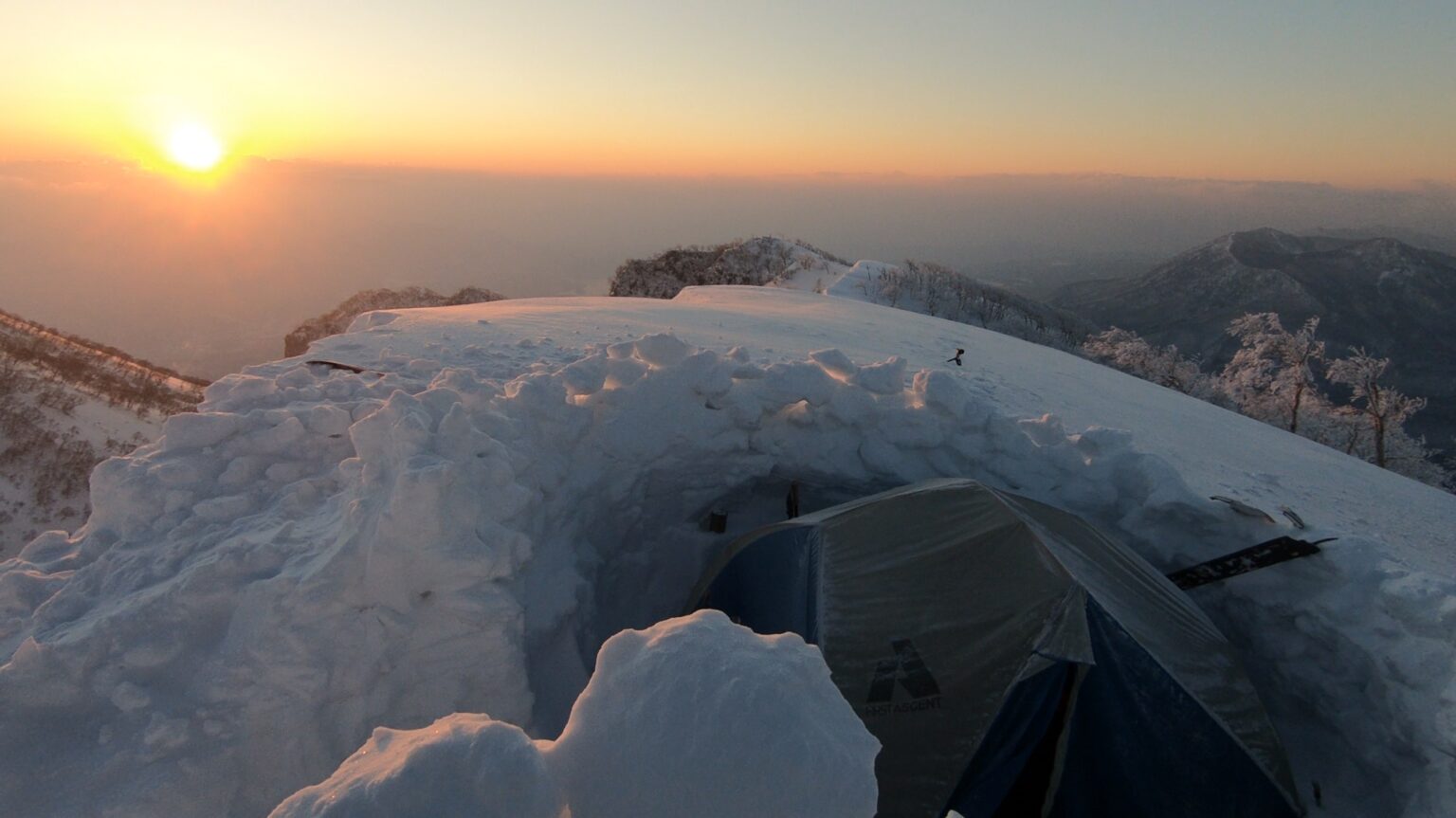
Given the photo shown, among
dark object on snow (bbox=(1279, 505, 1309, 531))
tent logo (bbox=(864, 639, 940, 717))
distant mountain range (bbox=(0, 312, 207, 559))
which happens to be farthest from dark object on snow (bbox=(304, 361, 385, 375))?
dark object on snow (bbox=(1279, 505, 1309, 531))

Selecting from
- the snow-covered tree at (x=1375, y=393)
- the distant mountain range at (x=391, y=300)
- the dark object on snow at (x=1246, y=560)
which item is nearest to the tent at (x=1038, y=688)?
the dark object on snow at (x=1246, y=560)

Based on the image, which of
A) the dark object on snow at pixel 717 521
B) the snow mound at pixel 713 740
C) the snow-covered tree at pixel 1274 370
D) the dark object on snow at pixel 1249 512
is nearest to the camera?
the snow mound at pixel 713 740

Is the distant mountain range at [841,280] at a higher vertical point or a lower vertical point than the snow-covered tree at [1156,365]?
higher

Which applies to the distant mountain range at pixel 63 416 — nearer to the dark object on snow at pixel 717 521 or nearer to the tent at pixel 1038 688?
the dark object on snow at pixel 717 521

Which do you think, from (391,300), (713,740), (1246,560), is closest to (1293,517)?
(1246,560)

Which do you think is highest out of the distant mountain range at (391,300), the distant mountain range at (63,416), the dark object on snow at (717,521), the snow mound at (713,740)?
the snow mound at (713,740)

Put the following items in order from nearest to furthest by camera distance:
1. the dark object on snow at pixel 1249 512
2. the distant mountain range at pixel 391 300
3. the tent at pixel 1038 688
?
1. the tent at pixel 1038 688
2. the dark object on snow at pixel 1249 512
3. the distant mountain range at pixel 391 300

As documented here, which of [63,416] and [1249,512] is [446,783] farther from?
[63,416]

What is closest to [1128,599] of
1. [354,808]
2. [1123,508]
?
[1123,508]
